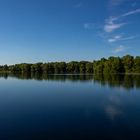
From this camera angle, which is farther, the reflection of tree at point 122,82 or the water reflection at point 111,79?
the water reflection at point 111,79

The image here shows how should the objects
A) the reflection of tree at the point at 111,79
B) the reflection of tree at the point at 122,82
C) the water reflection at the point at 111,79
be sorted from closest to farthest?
the reflection of tree at the point at 122,82, the water reflection at the point at 111,79, the reflection of tree at the point at 111,79

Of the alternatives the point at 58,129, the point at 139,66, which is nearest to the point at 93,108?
the point at 58,129

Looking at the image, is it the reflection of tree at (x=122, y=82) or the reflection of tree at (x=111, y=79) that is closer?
the reflection of tree at (x=122, y=82)

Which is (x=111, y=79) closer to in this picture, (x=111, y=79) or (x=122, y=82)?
(x=111, y=79)

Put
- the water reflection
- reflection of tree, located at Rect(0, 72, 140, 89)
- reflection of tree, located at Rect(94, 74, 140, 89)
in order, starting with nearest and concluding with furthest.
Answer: reflection of tree, located at Rect(94, 74, 140, 89) < the water reflection < reflection of tree, located at Rect(0, 72, 140, 89)

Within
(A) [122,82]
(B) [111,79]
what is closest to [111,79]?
(B) [111,79]

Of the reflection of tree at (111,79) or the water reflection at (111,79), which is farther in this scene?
the reflection of tree at (111,79)

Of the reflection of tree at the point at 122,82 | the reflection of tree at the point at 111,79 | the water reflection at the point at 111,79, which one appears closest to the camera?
the reflection of tree at the point at 122,82

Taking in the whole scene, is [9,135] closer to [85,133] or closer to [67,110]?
[85,133]

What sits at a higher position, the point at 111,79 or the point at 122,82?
the point at 111,79

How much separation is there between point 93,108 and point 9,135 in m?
10.8

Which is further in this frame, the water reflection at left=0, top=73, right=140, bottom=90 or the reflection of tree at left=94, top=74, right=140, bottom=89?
the water reflection at left=0, top=73, right=140, bottom=90

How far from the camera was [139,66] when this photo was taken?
402ft

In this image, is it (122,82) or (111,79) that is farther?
(111,79)
